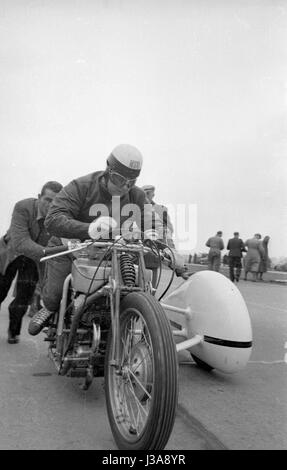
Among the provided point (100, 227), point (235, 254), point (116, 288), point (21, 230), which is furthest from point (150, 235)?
point (235, 254)

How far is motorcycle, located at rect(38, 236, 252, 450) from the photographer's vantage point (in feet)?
8.19

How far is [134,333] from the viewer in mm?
2898

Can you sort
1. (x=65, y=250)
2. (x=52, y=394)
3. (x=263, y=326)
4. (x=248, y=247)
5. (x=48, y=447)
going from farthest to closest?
(x=248, y=247)
(x=263, y=326)
(x=52, y=394)
(x=65, y=250)
(x=48, y=447)

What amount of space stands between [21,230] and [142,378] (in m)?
3.19

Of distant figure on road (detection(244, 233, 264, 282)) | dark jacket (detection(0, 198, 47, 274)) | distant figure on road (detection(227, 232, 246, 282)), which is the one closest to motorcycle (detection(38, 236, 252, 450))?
dark jacket (detection(0, 198, 47, 274))

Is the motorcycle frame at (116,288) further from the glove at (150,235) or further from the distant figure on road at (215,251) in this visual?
the distant figure on road at (215,251)

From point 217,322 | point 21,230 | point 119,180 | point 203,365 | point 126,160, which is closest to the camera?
point 126,160

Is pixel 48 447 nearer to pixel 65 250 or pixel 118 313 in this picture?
pixel 118 313

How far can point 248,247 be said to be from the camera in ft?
59.0

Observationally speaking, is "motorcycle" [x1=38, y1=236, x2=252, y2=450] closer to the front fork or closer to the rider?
the front fork

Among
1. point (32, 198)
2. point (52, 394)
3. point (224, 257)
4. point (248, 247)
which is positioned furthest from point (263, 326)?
point (224, 257)

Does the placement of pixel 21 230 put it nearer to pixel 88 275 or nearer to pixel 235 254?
pixel 88 275

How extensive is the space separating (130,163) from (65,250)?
73cm

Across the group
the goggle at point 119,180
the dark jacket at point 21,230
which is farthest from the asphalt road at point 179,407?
the goggle at point 119,180
